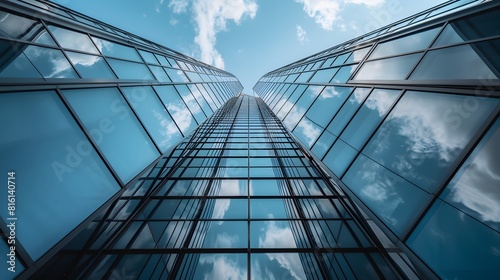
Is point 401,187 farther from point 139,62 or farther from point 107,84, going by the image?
point 139,62

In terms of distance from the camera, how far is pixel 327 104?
11.5m

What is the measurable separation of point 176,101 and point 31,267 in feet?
31.5

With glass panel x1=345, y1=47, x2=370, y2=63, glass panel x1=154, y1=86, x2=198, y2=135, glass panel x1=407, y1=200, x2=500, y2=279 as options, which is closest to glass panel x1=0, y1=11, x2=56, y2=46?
glass panel x1=154, y1=86, x2=198, y2=135

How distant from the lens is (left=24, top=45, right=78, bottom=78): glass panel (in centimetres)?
565

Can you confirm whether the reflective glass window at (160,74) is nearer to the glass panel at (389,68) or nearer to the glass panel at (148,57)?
the glass panel at (148,57)

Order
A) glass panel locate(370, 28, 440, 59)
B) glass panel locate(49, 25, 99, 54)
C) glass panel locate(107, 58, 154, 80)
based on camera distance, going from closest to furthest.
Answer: glass panel locate(49, 25, 99, 54), glass panel locate(370, 28, 440, 59), glass panel locate(107, 58, 154, 80)

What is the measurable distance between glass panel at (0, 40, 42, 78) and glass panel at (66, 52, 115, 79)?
1.61 m

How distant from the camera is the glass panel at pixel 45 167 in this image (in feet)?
13.3

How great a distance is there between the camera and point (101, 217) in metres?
6.26

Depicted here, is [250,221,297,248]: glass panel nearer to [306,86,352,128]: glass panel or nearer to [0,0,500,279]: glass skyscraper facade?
[0,0,500,279]: glass skyscraper facade

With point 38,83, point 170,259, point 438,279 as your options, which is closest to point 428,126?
point 438,279

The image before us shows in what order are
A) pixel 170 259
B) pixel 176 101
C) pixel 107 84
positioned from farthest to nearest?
pixel 176 101 → pixel 107 84 → pixel 170 259

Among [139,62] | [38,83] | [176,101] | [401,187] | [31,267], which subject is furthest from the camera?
[176,101]

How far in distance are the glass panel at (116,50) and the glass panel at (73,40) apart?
52 centimetres
